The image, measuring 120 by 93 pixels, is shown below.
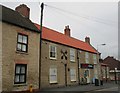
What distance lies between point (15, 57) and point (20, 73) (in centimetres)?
169

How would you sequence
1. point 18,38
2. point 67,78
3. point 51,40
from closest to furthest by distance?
point 18,38, point 51,40, point 67,78

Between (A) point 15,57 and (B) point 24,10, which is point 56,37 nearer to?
(B) point 24,10

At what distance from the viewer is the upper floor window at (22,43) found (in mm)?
19484

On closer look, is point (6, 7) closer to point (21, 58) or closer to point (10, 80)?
point (21, 58)

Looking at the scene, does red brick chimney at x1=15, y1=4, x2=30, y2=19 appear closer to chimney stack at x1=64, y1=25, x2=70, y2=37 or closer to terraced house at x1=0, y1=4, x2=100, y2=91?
terraced house at x1=0, y1=4, x2=100, y2=91

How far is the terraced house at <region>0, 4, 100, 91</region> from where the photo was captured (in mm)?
17953

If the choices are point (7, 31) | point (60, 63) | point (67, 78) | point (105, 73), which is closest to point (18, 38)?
point (7, 31)

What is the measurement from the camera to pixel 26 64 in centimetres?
1995

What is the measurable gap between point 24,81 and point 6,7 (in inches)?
342

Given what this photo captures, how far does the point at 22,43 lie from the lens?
19.9 meters

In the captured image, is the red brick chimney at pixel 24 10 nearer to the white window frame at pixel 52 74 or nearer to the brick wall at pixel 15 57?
the brick wall at pixel 15 57

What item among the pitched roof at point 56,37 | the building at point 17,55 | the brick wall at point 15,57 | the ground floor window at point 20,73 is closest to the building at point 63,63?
the pitched roof at point 56,37

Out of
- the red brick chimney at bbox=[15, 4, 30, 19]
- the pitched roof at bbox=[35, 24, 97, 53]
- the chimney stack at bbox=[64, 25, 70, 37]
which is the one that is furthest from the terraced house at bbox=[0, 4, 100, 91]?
the chimney stack at bbox=[64, 25, 70, 37]

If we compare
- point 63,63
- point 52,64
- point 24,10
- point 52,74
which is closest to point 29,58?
point 52,64
